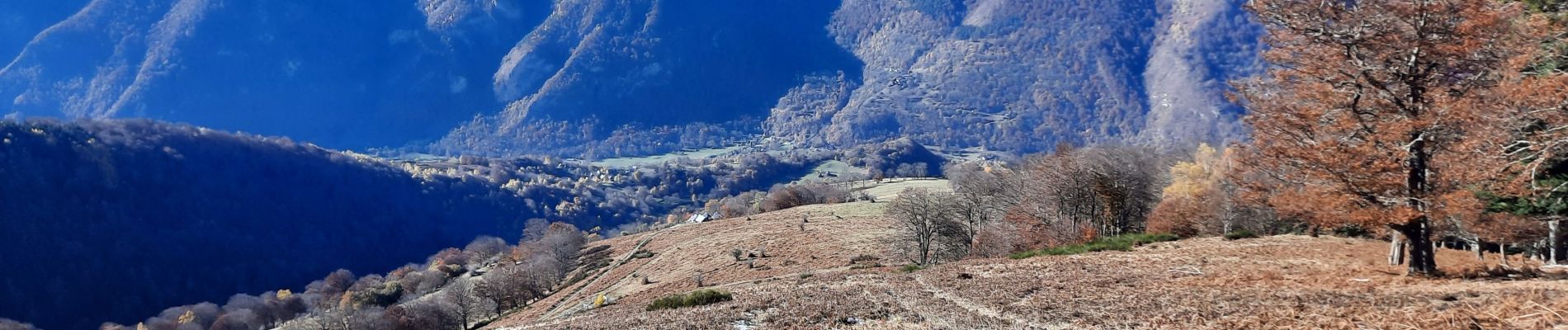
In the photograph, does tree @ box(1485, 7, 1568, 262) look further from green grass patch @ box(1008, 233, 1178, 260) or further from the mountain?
the mountain

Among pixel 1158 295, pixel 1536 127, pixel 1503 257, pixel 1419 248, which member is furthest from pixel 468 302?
pixel 1536 127

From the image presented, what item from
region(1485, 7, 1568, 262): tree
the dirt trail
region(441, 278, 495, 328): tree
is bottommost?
region(441, 278, 495, 328): tree

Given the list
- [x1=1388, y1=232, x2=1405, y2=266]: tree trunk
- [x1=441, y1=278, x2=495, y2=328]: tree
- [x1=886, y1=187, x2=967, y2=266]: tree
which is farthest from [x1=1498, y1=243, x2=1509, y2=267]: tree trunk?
[x1=441, y1=278, x2=495, y2=328]: tree

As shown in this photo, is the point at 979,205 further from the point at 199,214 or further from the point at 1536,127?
the point at 199,214

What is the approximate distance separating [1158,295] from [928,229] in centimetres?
2738

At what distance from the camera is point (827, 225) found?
57.9 meters

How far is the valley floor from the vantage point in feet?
32.5

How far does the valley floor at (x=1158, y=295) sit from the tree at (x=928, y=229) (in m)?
14.4

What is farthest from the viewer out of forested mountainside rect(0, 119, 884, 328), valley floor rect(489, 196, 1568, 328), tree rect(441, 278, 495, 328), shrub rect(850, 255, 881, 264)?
forested mountainside rect(0, 119, 884, 328)

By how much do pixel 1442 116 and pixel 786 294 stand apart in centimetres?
1332

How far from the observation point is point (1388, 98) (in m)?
14.5

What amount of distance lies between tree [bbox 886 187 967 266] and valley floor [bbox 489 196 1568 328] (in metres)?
14.4

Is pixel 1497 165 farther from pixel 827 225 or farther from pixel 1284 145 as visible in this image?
pixel 827 225

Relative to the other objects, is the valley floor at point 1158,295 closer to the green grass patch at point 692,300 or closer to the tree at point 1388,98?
the green grass patch at point 692,300
